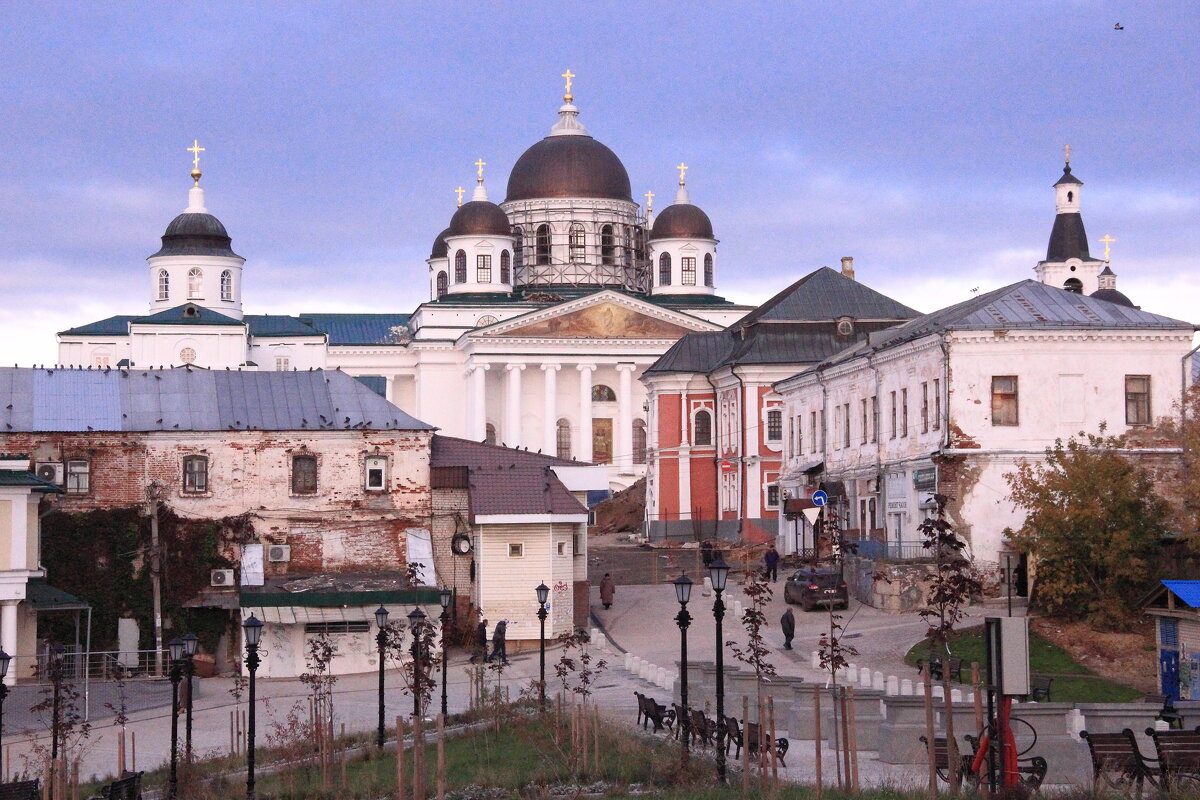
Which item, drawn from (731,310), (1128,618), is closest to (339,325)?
(731,310)

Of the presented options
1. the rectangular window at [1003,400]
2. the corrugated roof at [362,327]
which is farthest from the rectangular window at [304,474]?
the corrugated roof at [362,327]

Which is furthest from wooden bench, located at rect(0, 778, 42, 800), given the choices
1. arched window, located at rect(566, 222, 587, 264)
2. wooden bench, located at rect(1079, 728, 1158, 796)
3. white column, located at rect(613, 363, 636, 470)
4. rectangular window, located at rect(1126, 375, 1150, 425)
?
arched window, located at rect(566, 222, 587, 264)

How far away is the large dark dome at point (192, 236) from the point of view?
100125 millimetres

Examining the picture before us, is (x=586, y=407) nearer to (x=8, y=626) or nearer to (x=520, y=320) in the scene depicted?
(x=520, y=320)

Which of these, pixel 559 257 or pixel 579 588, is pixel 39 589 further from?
pixel 559 257

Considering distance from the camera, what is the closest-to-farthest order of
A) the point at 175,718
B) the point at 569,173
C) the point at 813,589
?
the point at 175,718 → the point at 813,589 → the point at 569,173

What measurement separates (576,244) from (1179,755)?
8691 cm

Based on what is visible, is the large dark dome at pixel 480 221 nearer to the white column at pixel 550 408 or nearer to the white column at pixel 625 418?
the white column at pixel 550 408

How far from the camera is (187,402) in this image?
46.8 meters

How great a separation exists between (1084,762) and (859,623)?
19.1 m

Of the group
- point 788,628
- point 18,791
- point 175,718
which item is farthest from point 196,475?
point 18,791

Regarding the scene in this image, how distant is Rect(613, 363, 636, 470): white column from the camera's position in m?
99.6

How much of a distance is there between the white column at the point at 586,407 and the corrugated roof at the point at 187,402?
50.6m

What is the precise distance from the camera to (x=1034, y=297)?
46656mm
